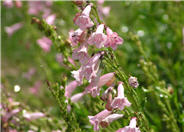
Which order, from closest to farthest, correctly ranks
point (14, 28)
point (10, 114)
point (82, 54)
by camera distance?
point (82, 54)
point (10, 114)
point (14, 28)

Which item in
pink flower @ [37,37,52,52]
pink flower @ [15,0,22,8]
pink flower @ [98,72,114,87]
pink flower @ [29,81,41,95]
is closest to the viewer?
pink flower @ [98,72,114,87]

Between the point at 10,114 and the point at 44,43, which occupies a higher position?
the point at 44,43

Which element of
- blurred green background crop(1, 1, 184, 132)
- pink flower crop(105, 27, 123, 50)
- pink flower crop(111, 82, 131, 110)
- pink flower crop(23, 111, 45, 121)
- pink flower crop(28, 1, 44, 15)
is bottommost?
pink flower crop(111, 82, 131, 110)

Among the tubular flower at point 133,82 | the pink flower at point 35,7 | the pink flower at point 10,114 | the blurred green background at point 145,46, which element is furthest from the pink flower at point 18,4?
the tubular flower at point 133,82

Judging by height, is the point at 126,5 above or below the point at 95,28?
above

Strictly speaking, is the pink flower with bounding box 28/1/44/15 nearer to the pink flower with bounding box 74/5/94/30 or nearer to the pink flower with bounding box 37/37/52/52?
the pink flower with bounding box 37/37/52/52

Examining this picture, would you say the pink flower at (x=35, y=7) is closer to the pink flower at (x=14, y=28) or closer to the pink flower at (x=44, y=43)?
the pink flower at (x=14, y=28)

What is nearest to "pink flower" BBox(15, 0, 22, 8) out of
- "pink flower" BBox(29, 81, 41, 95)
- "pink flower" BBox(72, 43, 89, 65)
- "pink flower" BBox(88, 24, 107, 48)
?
"pink flower" BBox(29, 81, 41, 95)

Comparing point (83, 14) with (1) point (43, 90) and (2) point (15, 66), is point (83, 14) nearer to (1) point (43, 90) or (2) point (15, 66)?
(1) point (43, 90)

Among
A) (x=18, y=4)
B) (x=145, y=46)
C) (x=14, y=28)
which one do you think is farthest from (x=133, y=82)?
(x=14, y=28)

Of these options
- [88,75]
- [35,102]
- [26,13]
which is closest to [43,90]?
[35,102]

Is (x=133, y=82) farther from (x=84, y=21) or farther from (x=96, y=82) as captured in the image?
(x=84, y=21)
